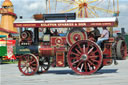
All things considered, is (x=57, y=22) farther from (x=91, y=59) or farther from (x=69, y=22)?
(x=91, y=59)

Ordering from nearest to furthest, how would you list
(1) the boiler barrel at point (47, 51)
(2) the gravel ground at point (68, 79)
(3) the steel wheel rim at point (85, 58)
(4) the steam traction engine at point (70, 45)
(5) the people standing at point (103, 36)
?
(2) the gravel ground at point (68, 79) < (3) the steel wheel rim at point (85, 58) < (4) the steam traction engine at point (70, 45) < (5) the people standing at point (103, 36) < (1) the boiler barrel at point (47, 51)

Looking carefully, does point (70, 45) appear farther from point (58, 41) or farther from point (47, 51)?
point (47, 51)

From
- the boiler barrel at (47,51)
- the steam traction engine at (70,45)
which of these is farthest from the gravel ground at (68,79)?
the boiler barrel at (47,51)

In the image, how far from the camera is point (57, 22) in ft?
40.1

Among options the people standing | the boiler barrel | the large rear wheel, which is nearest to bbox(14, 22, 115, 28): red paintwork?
the people standing

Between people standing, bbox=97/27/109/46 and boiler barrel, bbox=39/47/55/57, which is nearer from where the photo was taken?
people standing, bbox=97/27/109/46

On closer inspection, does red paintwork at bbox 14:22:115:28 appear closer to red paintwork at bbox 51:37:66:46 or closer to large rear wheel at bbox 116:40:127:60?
red paintwork at bbox 51:37:66:46

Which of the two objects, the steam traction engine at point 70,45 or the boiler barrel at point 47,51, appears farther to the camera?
the boiler barrel at point 47,51

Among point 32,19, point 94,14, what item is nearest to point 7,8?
point 94,14

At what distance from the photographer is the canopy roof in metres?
11.8

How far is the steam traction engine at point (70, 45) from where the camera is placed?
1188 cm

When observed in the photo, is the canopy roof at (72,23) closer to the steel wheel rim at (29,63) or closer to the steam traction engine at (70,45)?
the steam traction engine at (70,45)

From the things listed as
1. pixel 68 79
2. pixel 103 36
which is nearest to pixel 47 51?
pixel 68 79

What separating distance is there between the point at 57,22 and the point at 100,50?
7.15 feet
